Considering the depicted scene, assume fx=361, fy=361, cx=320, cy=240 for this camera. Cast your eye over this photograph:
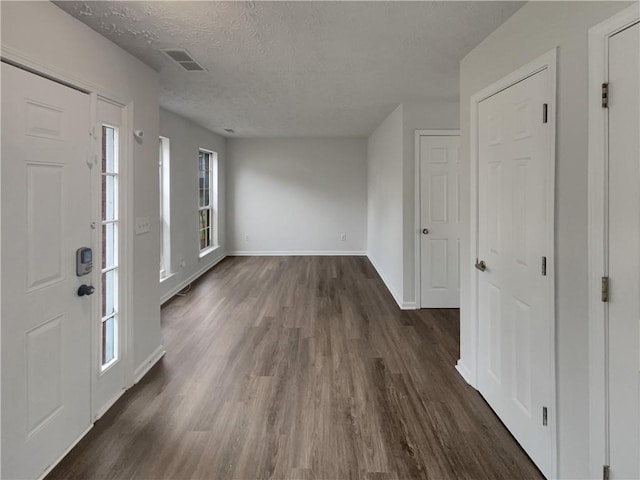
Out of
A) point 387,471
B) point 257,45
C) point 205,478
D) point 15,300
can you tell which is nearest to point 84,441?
point 205,478

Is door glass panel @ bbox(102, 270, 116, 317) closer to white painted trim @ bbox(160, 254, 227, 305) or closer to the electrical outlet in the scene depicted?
the electrical outlet

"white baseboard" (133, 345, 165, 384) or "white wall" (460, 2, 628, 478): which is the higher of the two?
"white wall" (460, 2, 628, 478)

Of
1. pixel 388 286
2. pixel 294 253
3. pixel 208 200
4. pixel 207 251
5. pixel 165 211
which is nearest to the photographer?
pixel 165 211

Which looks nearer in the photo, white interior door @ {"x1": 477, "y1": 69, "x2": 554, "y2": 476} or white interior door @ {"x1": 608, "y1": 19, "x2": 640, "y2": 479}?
white interior door @ {"x1": 608, "y1": 19, "x2": 640, "y2": 479}

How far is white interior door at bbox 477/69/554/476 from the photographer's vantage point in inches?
72.6

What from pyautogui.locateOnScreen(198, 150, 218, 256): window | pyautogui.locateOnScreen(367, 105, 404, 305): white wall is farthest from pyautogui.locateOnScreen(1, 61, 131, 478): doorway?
pyautogui.locateOnScreen(198, 150, 218, 256): window

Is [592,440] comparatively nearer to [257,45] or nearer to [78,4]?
[257,45]

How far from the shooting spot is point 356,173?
804cm

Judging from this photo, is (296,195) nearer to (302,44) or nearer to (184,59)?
(184,59)

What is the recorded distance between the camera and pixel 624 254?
53.8 inches

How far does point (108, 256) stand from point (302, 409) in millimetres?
1675

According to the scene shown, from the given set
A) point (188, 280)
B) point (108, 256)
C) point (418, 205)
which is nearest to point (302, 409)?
point (108, 256)

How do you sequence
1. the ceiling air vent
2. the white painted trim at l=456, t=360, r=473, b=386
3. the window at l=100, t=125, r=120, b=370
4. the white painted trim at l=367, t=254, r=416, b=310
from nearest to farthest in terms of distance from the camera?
1. the window at l=100, t=125, r=120, b=370
2. the ceiling air vent
3. the white painted trim at l=456, t=360, r=473, b=386
4. the white painted trim at l=367, t=254, r=416, b=310

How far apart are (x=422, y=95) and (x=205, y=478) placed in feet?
13.0
